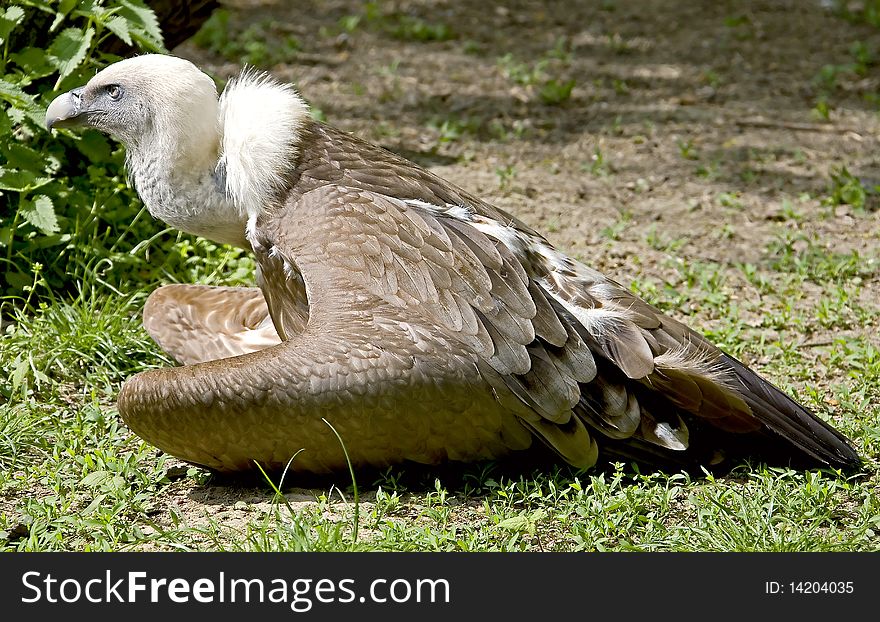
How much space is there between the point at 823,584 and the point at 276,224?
2142 mm

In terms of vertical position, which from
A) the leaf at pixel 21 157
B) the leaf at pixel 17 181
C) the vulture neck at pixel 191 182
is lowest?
the leaf at pixel 17 181

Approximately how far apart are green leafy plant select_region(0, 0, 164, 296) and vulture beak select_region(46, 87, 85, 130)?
551 millimetres

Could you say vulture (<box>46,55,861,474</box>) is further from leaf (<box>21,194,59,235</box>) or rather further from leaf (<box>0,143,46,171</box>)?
leaf (<box>0,143,46,171</box>)

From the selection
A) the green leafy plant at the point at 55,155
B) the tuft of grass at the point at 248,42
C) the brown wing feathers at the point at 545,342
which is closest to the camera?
the brown wing feathers at the point at 545,342

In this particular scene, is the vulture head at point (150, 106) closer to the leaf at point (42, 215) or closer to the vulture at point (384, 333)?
the vulture at point (384, 333)

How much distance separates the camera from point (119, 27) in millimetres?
5020

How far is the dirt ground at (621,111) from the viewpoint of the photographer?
20.5ft

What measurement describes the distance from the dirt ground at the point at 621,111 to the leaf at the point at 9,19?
7.49 feet

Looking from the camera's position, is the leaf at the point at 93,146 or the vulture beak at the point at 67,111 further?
the leaf at the point at 93,146

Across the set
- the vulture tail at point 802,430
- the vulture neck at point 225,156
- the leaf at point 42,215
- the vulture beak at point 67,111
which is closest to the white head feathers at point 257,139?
the vulture neck at point 225,156

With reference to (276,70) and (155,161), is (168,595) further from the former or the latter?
(276,70)

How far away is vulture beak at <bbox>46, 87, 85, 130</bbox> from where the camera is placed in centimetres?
445

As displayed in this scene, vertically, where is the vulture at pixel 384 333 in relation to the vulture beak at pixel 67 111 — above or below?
below

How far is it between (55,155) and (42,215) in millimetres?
544
